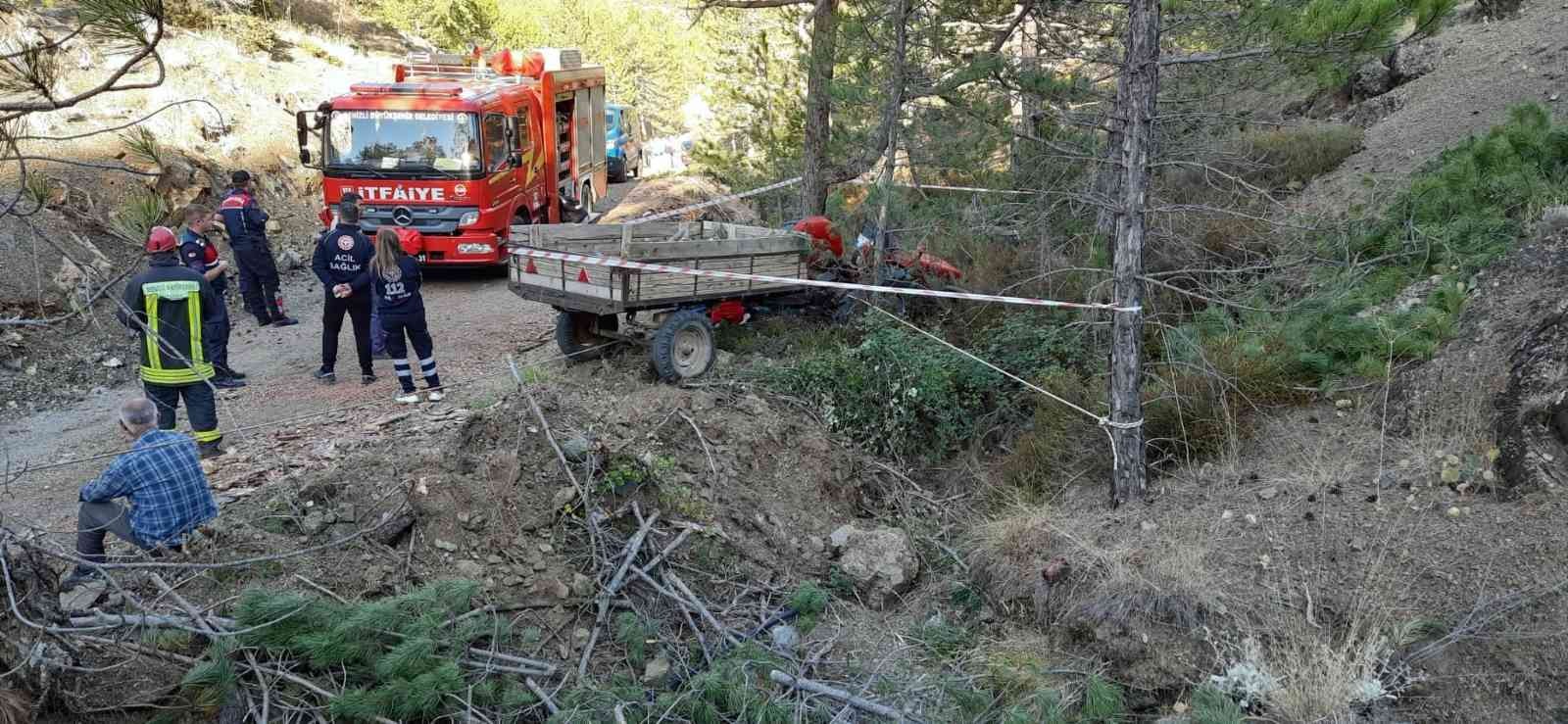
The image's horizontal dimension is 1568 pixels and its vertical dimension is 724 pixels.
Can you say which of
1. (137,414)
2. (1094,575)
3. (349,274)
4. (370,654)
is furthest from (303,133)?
(1094,575)

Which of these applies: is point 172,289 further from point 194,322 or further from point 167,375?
point 167,375

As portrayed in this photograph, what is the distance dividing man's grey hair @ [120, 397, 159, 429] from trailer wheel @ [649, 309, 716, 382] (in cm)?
361

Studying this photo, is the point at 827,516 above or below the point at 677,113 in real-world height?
below

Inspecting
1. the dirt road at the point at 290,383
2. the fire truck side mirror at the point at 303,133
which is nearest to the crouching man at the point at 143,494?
the dirt road at the point at 290,383

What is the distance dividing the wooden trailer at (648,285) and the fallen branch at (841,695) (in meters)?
3.49

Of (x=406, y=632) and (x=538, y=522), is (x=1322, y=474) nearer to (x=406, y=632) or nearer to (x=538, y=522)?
(x=538, y=522)

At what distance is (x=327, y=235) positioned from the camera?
8805 mm

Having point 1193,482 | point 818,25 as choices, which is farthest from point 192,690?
point 818,25

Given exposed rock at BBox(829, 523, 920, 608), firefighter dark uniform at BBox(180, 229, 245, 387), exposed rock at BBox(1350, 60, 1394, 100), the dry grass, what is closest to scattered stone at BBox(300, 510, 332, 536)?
firefighter dark uniform at BBox(180, 229, 245, 387)

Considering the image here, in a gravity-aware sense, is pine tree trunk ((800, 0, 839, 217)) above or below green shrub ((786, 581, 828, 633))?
above

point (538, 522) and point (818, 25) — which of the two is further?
point (818, 25)

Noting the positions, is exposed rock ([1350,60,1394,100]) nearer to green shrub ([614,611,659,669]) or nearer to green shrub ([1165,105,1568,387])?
green shrub ([1165,105,1568,387])

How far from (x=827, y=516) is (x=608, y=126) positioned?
17.2 m

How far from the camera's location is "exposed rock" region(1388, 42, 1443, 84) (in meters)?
13.8
